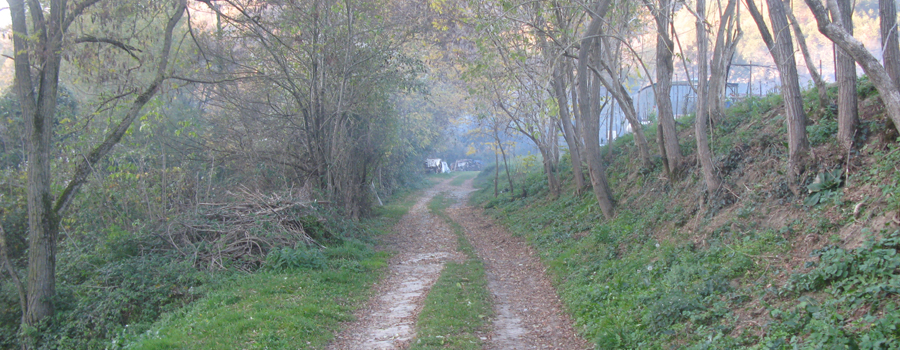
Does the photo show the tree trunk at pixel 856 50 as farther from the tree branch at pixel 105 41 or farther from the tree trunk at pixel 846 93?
the tree branch at pixel 105 41

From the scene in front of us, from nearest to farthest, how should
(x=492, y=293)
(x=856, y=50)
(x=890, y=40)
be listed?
1. (x=856, y=50)
2. (x=890, y=40)
3. (x=492, y=293)

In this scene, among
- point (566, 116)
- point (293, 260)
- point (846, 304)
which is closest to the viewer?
point (846, 304)

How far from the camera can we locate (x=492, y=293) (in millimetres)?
9500

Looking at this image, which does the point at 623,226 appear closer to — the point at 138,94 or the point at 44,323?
the point at 138,94

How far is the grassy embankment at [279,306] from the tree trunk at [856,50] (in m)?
6.84

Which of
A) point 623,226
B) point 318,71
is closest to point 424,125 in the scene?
point 318,71

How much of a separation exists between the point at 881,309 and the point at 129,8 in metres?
11.8

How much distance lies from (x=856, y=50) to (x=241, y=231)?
1122 cm

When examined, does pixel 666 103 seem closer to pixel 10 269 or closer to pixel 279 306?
pixel 279 306

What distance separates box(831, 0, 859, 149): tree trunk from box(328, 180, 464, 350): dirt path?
21.6 ft

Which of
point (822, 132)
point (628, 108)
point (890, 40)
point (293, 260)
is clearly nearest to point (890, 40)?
point (890, 40)

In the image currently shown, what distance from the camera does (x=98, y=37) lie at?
9.84 m

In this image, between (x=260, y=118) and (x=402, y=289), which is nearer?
(x=402, y=289)

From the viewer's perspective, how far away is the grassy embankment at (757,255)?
4.74 metres
